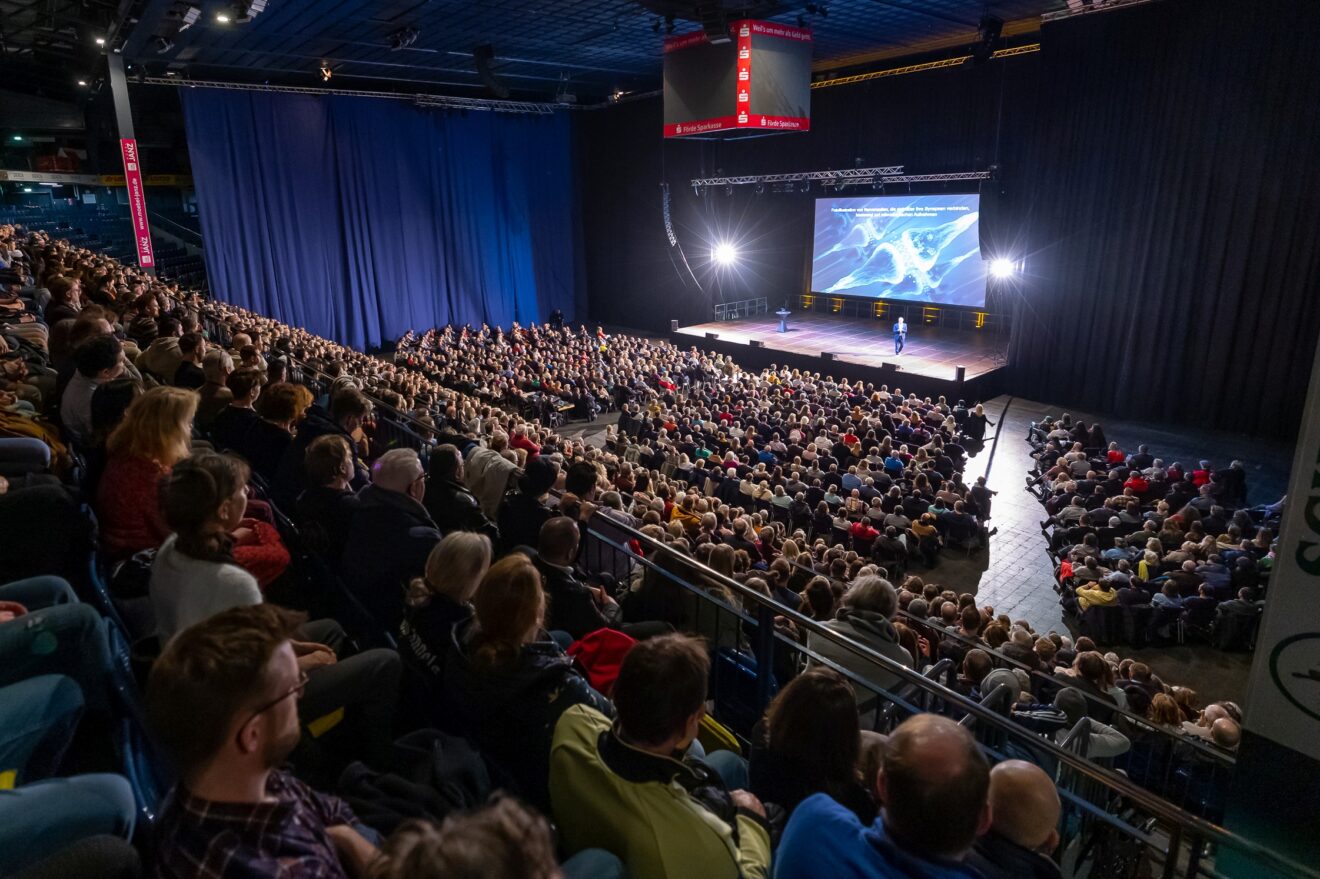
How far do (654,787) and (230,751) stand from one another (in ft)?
2.79

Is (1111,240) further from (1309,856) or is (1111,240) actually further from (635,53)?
(1309,856)

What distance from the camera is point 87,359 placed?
370 cm

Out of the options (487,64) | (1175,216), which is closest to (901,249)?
(1175,216)

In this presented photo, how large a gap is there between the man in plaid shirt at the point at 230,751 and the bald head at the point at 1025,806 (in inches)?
60.3

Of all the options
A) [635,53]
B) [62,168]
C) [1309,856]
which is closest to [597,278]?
[635,53]

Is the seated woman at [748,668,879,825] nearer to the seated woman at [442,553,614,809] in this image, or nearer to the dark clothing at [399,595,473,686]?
the seated woman at [442,553,614,809]

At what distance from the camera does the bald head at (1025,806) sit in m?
1.92

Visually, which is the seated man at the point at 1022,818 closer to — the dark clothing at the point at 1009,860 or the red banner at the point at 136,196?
the dark clothing at the point at 1009,860

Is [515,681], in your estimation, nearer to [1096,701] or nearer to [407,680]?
[407,680]

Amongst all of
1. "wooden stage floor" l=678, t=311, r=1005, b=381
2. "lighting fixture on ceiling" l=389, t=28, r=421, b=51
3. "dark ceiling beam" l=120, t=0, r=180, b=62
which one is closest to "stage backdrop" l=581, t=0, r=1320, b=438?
"wooden stage floor" l=678, t=311, r=1005, b=381

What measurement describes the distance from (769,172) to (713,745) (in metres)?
20.2

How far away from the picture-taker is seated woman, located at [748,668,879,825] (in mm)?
2041

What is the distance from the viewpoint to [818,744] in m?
2.04

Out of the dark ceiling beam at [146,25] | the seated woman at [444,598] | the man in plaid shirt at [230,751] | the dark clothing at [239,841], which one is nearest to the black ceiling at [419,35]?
the dark ceiling beam at [146,25]
